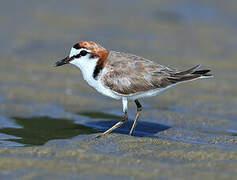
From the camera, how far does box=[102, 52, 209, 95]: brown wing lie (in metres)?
7.71

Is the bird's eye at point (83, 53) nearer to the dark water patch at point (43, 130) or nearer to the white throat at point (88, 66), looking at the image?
the white throat at point (88, 66)

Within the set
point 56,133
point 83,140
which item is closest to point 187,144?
point 83,140

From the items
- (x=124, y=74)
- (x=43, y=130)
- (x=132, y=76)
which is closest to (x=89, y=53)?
(x=124, y=74)

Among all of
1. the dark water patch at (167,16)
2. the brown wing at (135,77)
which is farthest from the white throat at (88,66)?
the dark water patch at (167,16)

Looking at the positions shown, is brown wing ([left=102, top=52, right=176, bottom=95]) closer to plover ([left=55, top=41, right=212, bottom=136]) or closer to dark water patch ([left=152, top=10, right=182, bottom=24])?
plover ([left=55, top=41, right=212, bottom=136])

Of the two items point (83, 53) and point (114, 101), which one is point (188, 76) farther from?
point (114, 101)

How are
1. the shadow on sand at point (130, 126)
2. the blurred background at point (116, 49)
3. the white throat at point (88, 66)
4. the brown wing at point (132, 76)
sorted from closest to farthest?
1. the brown wing at point (132, 76)
2. the white throat at point (88, 66)
3. the shadow on sand at point (130, 126)
4. the blurred background at point (116, 49)

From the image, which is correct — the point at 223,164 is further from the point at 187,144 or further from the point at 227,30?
the point at 227,30

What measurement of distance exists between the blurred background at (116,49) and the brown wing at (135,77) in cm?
122

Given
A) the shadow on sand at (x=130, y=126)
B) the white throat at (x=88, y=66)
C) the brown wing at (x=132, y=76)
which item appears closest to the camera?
the brown wing at (x=132, y=76)

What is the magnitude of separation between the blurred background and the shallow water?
3 cm

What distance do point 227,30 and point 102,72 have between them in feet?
23.7

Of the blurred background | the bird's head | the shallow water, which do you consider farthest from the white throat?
the blurred background

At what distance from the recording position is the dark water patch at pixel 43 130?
7898mm
